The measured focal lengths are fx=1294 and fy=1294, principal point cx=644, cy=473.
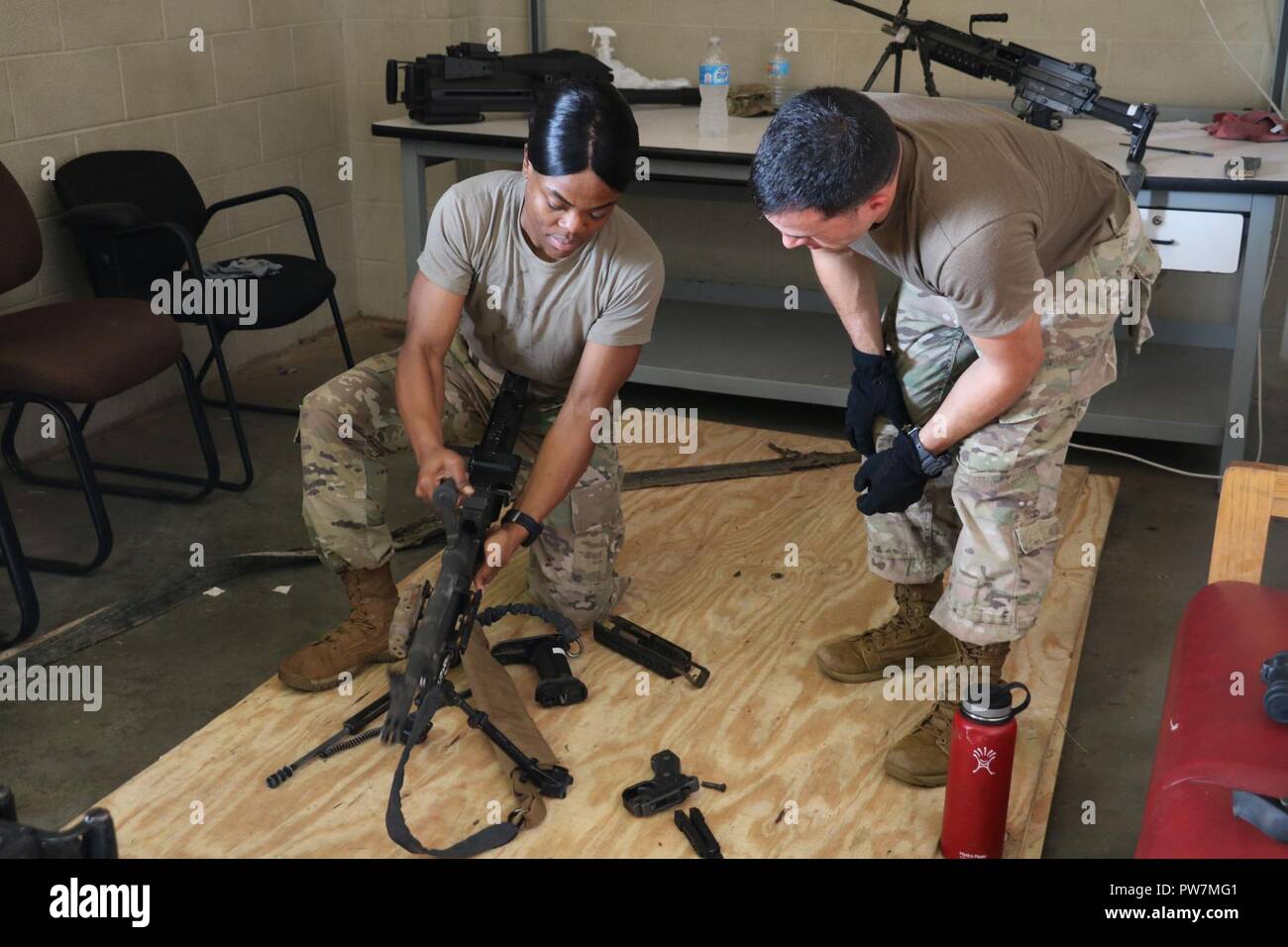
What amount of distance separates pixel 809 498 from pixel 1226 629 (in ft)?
5.00

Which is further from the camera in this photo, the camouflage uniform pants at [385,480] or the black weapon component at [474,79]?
the black weapon component at [474,79]

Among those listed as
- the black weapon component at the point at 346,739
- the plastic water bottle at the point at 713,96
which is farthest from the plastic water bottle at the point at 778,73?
the black weapon component at the point at 346,739

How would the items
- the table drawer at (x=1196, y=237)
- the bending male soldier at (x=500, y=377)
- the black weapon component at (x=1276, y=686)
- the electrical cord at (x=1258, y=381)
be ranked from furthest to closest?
the electrical cord at (x=1258, y=381) → the table drawer at (x=1196, y=237) → the bending male soldier at (x=500, y=377) → the black weapon component at (x=1276, y=686)

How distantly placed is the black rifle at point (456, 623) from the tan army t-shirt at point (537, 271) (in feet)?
0.57

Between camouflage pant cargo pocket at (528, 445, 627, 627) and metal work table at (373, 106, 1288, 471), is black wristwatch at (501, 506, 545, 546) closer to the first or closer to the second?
camouflage pant cargo pocket at (528, 445, 627, 627)

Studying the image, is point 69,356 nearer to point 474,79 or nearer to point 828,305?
point 474,79

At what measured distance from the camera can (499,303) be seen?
2.22 meters

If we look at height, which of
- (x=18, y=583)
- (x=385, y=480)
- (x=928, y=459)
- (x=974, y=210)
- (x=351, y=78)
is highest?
(x=351, y=78)

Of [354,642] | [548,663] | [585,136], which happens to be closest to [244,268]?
[354,642]

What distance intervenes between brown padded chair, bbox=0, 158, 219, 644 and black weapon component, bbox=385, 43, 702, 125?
0.95 m

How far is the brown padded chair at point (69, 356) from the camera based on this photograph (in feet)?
8.54

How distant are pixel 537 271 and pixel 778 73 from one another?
1919 millimetres

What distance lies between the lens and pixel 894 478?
1988mm

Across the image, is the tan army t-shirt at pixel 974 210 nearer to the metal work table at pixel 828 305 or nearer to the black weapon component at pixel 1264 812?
the black weapon component at pixel 1264 812
